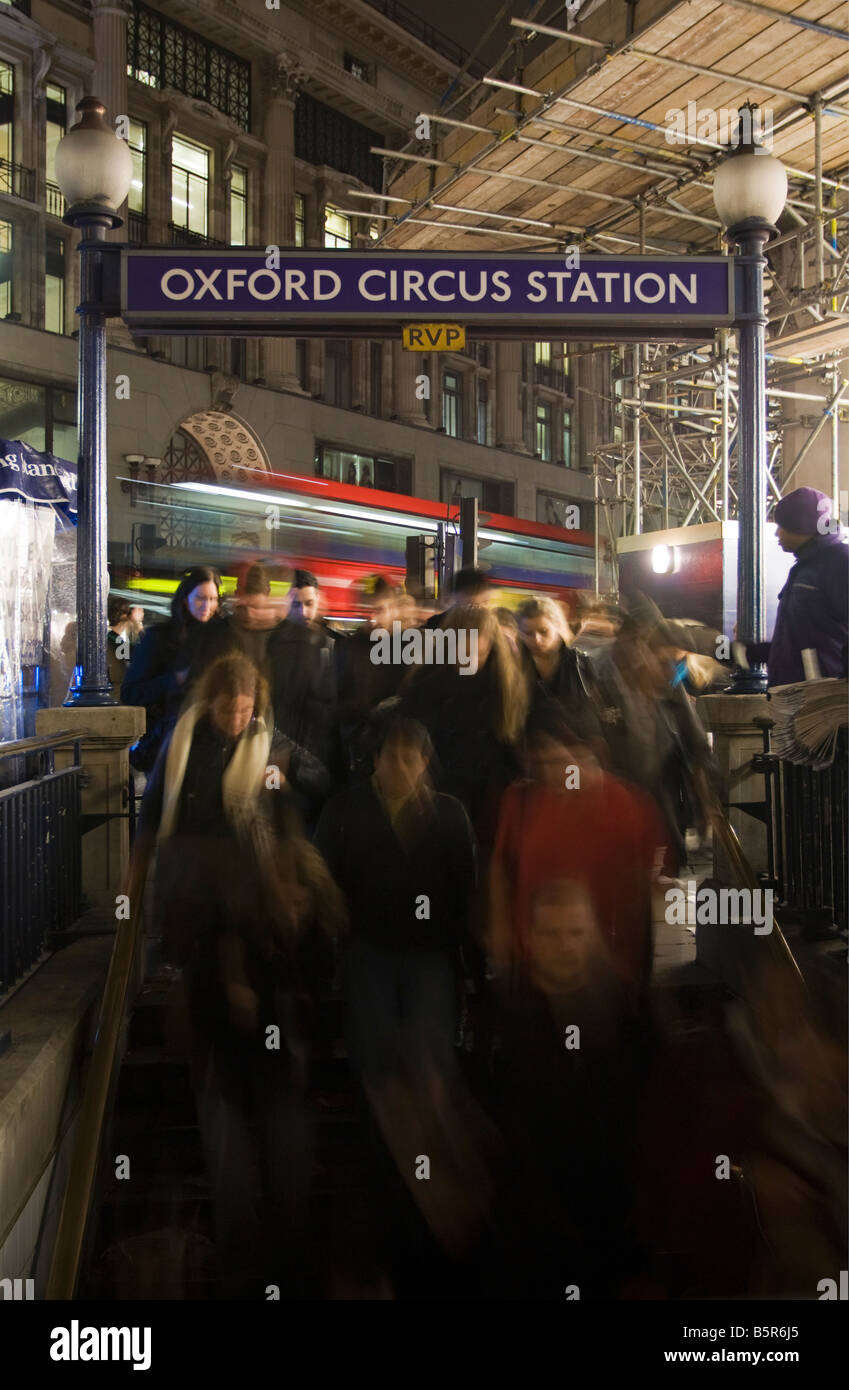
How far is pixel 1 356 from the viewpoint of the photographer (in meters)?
19.5

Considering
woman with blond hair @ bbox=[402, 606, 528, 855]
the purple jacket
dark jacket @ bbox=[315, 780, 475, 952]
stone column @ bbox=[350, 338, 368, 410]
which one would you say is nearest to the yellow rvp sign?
woman with blond hair @ bbox=[402, 606, 528, 855]

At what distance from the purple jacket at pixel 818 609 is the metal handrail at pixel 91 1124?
3.50m

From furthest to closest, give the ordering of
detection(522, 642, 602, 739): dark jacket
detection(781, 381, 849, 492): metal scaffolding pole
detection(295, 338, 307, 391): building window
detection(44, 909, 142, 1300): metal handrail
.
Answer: detection(295, 338, 307, 391): building window → detection(781, 381, 849, 492): metal scaffolding pole → detection(522, 642, 602, 739): dark jacket → detection(44, 909, 142, 1300): metal handrail

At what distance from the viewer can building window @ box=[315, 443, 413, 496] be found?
89.2 ft

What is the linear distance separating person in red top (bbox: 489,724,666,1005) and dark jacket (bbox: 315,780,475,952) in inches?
6.3

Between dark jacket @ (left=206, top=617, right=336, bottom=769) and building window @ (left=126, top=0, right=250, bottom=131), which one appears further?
building window @ (left=126, top=0, right=250, bottom=131)

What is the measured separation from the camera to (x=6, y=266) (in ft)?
66.2

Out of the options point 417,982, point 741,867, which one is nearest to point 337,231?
point 741,867

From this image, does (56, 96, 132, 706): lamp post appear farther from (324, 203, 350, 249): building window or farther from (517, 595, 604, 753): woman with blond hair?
(324, 203, 350, 249): building window

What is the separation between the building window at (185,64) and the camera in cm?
2231

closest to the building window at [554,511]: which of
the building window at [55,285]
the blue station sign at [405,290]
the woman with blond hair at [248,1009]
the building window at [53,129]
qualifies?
the building window at [55,285]

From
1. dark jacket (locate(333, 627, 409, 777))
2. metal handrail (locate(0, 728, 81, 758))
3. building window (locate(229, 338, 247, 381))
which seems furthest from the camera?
building window (locate(229, 338, 247, 381))

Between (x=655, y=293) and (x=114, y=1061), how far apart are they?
15.6 feet
